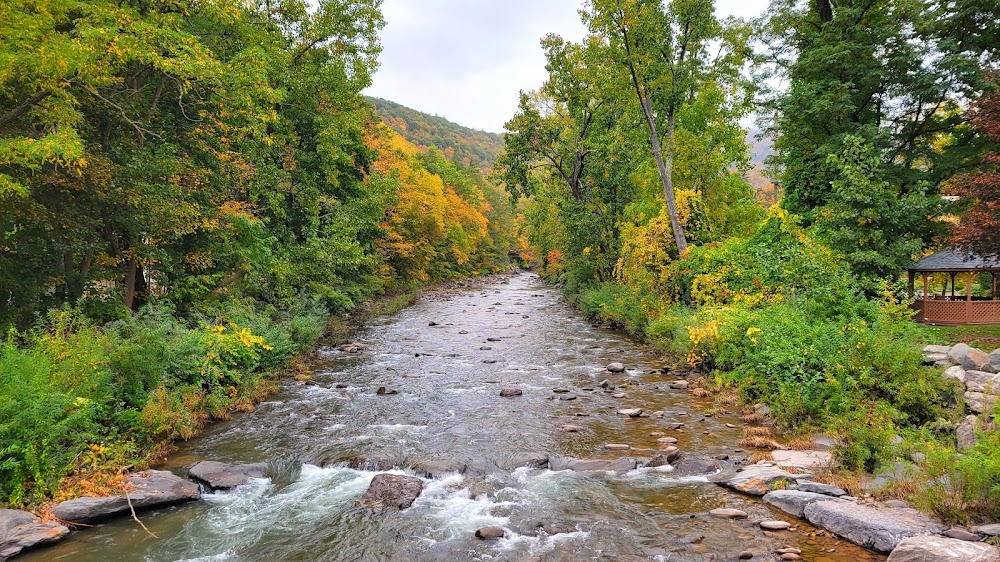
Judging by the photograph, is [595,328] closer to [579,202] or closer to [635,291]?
[635,291]

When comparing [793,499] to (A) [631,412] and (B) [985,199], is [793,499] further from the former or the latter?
(B) [985,199]

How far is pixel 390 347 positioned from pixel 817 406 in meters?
15.4

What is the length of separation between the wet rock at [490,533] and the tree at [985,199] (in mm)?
13120

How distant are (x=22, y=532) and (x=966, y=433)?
1323cm

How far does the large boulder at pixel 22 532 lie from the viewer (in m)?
6.06

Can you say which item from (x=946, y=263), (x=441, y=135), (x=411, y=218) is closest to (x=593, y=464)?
(x=946, y=263)

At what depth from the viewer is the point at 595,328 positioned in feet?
84.1

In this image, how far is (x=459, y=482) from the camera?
8609mm

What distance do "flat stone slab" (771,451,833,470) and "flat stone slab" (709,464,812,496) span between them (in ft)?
1.17

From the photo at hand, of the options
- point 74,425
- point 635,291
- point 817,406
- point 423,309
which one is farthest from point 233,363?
point 423,309

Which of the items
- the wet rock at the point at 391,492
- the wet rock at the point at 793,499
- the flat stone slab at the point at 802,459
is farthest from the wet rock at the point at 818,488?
the wet rock at the point at 391,492

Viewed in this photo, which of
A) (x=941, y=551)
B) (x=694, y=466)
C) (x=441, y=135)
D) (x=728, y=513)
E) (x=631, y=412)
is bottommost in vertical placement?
(x=631, y=412)

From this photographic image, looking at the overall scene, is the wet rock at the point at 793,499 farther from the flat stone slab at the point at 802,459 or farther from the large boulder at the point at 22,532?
the large boulder at the point at 22,532

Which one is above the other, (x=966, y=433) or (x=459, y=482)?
(x=966, y=433)
